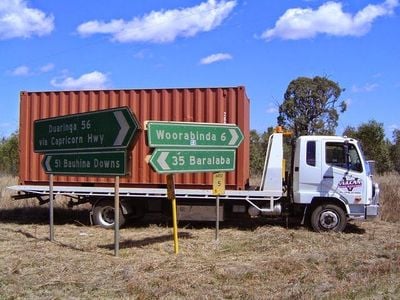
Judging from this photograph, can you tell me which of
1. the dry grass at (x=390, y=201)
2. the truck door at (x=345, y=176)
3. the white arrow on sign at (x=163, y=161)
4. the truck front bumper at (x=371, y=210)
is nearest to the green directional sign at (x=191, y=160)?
the white arrow on sign at (x=163, y=161)

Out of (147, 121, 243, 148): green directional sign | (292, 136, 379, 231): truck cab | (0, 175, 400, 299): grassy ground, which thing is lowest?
(0, 175, 400, 299): grassy ground

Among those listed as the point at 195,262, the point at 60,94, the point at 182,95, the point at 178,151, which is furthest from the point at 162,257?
the point at 60,94

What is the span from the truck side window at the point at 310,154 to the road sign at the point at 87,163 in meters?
5.33

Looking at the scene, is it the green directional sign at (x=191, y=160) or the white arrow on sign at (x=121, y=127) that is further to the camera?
the green directional sign at (x=191, y=160)

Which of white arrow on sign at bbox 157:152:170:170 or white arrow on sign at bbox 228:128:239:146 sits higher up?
white arrow on sign at bbox 228:128:239:146

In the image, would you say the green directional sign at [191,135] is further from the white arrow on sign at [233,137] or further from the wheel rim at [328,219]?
the wheel rim at [328,219]

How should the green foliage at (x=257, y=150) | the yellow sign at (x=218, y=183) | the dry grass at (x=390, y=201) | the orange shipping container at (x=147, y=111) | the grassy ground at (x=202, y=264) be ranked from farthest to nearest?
the green foliage at (x=257, y=150) → the dry grass at (x=390, y=201) → the orange shipping container at (x=147, y=111) → the yellow sign at (x=218, y=183) → the grassy ground at (x=202, y=264)

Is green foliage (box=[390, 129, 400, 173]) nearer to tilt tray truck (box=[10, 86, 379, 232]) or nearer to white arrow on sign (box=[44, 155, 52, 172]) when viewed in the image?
tilt tray truck (box=[10, 86, 379, 232])

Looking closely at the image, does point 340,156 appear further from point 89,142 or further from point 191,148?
point 89,142

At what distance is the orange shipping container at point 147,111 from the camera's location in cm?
1405

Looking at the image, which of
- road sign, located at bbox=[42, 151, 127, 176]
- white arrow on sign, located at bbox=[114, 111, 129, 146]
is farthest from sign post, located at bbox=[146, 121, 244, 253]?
road sign, located at bbox=[42, 151, 127, 176]

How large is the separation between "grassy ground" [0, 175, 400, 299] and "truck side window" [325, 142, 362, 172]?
1577 millimetres

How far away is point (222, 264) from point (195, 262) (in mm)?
475

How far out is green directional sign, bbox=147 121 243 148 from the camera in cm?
991
